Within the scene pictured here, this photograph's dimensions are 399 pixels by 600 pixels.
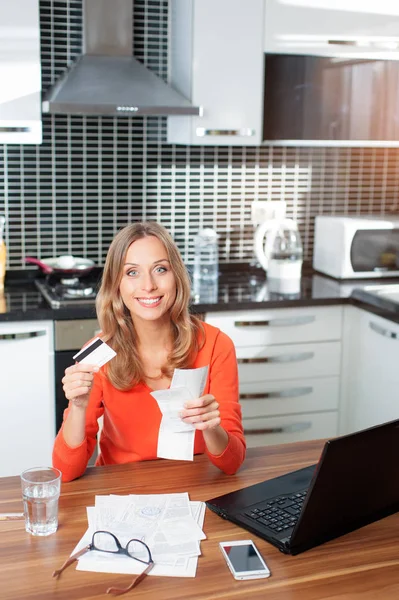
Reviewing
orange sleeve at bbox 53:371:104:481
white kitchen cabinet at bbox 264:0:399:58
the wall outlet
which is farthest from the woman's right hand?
the wall outlet

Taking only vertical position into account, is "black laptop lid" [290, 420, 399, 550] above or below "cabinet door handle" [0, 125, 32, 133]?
below

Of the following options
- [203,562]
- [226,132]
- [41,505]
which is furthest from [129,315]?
[226,132]

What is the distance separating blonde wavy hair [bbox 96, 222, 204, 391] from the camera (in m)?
2.03

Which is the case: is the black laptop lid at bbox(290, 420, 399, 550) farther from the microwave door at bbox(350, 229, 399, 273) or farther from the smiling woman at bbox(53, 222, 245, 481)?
the microwave door at bbox(350, 229, 399, 273)

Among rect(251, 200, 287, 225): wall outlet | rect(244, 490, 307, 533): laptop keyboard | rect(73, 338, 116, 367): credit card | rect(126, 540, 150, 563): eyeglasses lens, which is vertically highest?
rect(251, 200, 287, 225): wall outlet

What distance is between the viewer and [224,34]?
339cm

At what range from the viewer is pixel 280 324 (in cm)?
339

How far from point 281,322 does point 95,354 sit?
181 centimetres

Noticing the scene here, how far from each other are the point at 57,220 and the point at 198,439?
196 centimetres

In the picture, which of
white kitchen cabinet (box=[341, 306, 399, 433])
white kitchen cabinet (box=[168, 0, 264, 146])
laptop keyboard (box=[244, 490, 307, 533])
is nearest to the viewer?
laptop keyboard (box=[244, 490, 307, 533])

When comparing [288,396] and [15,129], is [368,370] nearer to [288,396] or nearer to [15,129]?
[288,396]

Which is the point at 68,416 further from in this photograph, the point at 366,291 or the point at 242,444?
the point at 366,291

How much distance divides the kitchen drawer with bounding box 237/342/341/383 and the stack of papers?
1.69 m

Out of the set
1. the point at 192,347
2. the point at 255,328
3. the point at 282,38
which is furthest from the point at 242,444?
the point at 282,38
